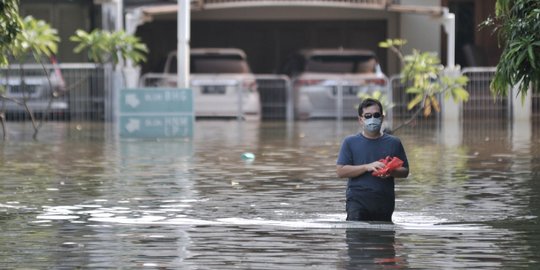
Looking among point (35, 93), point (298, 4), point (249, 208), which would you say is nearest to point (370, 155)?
point (249, 208)

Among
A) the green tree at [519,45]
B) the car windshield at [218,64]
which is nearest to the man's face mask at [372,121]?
the green tree at [519,45]

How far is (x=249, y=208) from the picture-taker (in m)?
16.0

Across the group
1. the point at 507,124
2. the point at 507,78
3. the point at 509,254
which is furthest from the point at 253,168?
the point at 507,124

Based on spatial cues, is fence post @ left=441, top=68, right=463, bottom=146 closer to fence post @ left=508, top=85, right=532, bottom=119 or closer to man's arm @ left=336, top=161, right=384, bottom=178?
fence post @ left=508, top=85, right=532, bottom=119

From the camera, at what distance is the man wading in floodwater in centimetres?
1354

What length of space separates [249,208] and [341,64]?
2434cm

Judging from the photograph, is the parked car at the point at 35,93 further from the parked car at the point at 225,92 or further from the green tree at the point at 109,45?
the green tree at the point at 109,45

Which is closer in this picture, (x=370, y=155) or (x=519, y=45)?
(x=370, y=155)

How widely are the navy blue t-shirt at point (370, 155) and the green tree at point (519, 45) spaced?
1.48 m

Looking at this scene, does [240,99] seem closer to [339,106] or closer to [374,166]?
[339,106]

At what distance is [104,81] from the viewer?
1512 inches

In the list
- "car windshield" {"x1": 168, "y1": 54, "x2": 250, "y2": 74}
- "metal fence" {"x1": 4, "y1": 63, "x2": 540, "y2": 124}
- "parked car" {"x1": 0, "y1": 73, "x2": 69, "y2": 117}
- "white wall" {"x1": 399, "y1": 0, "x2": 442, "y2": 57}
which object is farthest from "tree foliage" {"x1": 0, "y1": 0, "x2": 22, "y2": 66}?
"white wall" {"x1": 399, "y1": 0, "x2": 442, "y2": 57}

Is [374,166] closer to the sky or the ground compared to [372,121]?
closer to the ground

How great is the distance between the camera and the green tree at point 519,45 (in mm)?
14266
